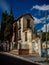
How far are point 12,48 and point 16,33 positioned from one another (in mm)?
2062

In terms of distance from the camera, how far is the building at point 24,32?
70.8ft

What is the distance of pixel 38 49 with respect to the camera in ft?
65.0

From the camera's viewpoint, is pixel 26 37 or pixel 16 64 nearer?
pixel 16 64

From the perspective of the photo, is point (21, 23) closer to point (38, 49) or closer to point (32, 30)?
point (32, 30)

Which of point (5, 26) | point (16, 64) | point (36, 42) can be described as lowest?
point (16, 64)

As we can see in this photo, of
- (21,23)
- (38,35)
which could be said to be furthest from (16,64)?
(21,23)

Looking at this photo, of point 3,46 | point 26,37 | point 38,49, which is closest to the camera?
point 38,49

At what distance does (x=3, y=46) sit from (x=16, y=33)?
2847 millimetres

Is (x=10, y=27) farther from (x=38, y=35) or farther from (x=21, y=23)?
(x=38, y=35)

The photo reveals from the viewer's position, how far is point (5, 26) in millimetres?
20125

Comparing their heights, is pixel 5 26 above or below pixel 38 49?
above

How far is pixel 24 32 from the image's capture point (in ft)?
75.3

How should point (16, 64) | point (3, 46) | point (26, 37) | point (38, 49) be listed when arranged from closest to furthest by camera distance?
point (16, 64), point (38, 49), point (3, 46), point (26, 37)

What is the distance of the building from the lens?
21.6m
